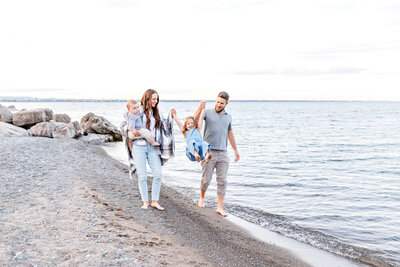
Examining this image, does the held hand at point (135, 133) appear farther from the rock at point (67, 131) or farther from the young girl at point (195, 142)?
the rock at point (67, 131)

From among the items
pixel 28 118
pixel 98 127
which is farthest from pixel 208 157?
pixel 28 118

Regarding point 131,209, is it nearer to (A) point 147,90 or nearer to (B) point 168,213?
(B) point 168,213

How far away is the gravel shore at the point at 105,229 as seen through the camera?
4.15 meters

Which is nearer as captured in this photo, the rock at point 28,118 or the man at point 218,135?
the man at point 218,135

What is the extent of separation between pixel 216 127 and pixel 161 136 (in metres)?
1.08

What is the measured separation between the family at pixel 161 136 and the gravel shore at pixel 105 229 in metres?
0.81

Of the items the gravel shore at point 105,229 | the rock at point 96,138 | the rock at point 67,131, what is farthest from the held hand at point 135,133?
the rock at point 96,138

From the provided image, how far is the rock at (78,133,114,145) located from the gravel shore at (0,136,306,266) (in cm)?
1245

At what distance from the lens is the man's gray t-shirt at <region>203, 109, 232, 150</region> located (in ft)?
20.9

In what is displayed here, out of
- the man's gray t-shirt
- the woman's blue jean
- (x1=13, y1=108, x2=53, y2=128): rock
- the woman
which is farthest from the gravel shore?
(x1=13, y1=108, x2=53, y2=128): rock

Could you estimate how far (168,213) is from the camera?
6.56 metres

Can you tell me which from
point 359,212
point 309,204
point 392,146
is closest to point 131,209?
point 309,204

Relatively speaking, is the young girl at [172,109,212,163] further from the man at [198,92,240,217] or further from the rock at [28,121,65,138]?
the rock at [28,121,65,138]

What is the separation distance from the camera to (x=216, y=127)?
637 cm
